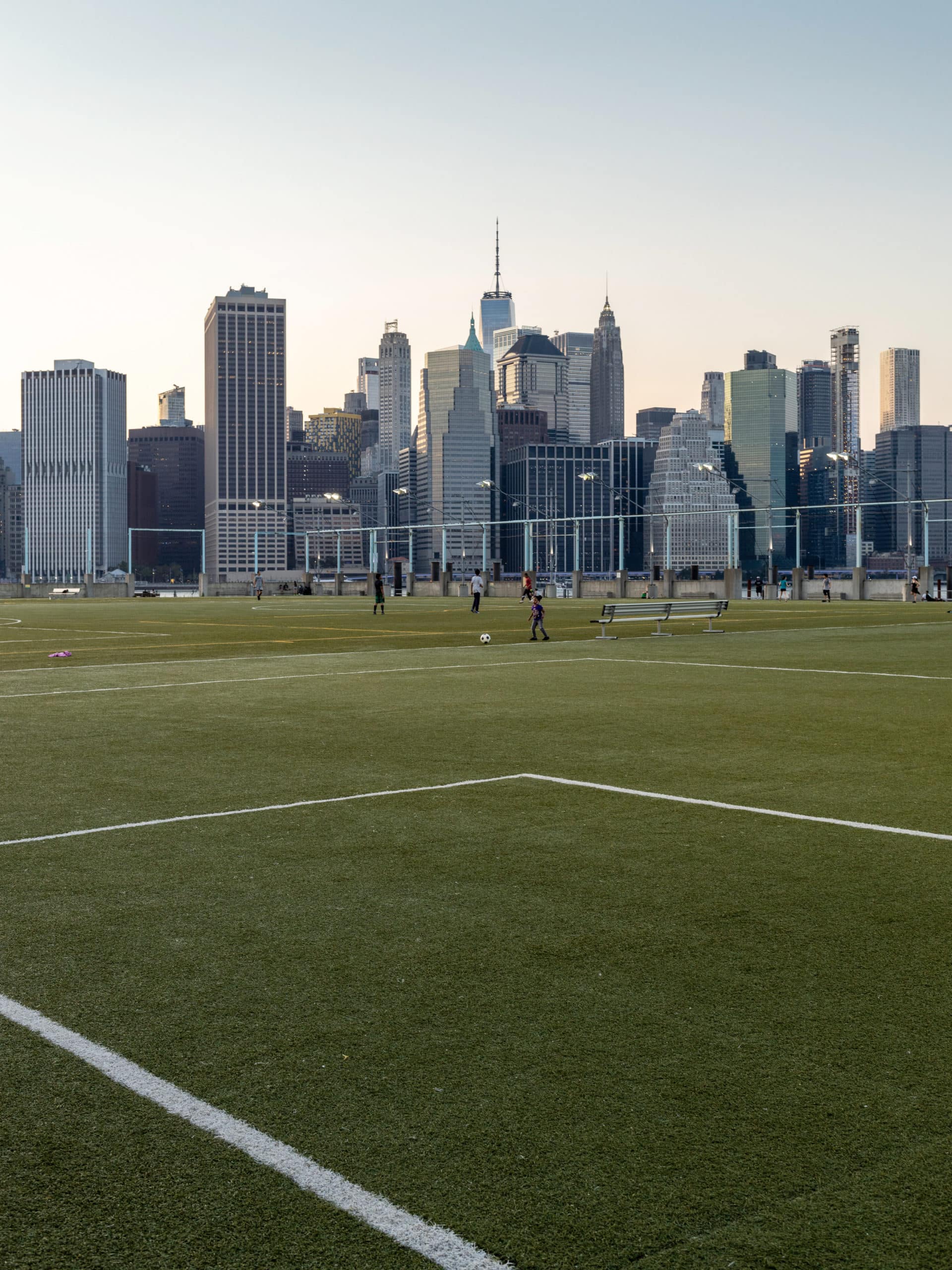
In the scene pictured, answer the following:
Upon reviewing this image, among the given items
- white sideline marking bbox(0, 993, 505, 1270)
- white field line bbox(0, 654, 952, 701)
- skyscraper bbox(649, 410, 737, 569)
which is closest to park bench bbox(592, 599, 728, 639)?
white field line bbox(0, 654, 952, 701)

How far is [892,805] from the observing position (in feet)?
28.6

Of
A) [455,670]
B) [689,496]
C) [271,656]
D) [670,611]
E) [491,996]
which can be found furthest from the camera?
[689,496]

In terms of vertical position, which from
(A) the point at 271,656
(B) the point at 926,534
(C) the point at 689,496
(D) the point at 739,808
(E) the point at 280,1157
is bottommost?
(E) the point at 280,1157

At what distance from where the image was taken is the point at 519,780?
9820 millimetres

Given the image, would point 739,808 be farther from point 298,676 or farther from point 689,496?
point 689,496

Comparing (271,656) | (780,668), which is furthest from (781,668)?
Result: (271,656)

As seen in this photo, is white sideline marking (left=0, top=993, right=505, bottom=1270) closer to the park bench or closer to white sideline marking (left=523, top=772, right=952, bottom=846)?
white sideline marking (left=523, top=772, right=952, bottom=846)

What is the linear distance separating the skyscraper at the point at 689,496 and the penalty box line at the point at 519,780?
170 meters

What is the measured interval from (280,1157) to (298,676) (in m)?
16.1

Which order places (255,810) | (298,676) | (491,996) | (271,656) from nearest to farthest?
1. (491,996)
2. (255,810)
3. (298,676)
4. (271,656)

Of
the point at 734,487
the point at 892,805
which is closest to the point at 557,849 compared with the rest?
the point at 892,805

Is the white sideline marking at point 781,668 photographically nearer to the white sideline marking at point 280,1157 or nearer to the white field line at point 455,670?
A: the white field line at point 455,670

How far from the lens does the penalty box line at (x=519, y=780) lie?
25.6ft

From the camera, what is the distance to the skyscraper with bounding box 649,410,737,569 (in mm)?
182375
